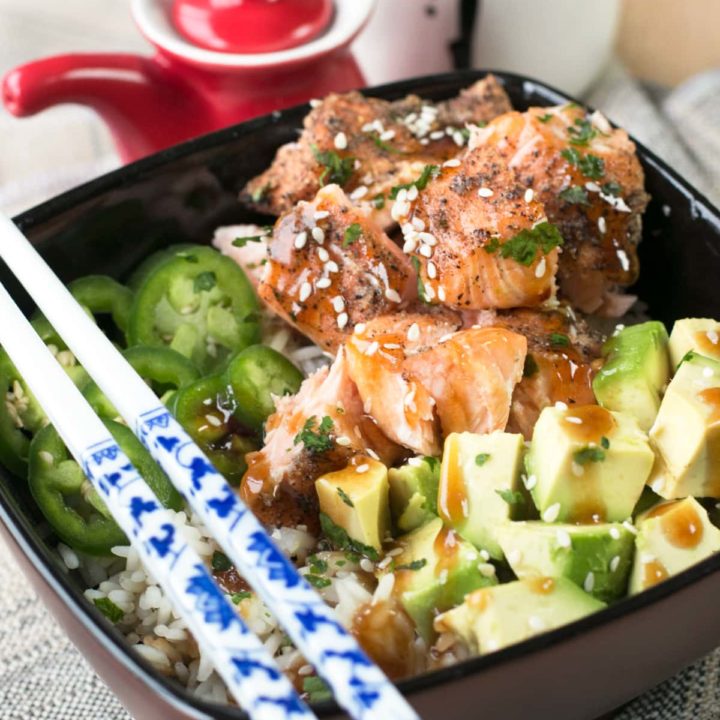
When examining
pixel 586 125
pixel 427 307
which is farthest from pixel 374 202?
pixel 586 125

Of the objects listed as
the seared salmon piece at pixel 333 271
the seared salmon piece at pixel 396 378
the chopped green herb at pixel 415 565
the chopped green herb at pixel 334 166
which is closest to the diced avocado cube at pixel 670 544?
the chopped green herb at pixel 415 565

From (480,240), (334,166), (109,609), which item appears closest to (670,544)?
(480,240)

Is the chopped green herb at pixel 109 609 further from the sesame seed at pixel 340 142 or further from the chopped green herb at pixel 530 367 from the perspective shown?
the sesame seed at pixel 340 142

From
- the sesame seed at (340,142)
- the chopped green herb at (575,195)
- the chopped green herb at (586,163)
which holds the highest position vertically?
the chopped green herb at (586,163)

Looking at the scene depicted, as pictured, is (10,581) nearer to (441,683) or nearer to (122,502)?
(122,502)

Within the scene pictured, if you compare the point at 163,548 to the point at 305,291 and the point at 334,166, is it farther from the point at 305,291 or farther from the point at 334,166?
the point at 334,166

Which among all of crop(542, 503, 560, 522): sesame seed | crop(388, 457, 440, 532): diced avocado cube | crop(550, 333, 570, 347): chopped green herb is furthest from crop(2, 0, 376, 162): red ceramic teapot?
crop(542, 503, 560, 522): sesame seed
